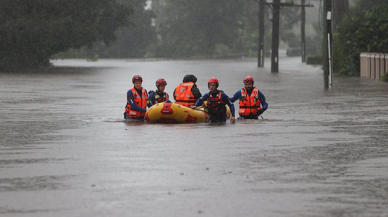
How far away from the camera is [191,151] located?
15500 millimetres

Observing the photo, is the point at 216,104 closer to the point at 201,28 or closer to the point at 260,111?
the point at 260,111

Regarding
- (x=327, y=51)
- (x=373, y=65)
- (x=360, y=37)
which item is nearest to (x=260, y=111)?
(x=327, y=51)

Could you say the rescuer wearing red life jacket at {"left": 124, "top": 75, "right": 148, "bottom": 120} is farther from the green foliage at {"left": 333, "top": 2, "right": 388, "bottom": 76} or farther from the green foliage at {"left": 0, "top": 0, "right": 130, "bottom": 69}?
the green foliage at {"left": 0, "top": 0, "right": 130, "bottom": 69}

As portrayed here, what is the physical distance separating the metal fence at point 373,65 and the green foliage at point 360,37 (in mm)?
689

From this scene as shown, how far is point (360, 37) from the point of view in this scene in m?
49.8

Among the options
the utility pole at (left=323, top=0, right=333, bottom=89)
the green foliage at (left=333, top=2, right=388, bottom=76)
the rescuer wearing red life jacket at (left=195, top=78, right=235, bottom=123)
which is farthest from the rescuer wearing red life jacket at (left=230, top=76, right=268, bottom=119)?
the green foliage at (left=333, top=2, right=388, bottom=76)

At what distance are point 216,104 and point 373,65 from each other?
2551 centimetres

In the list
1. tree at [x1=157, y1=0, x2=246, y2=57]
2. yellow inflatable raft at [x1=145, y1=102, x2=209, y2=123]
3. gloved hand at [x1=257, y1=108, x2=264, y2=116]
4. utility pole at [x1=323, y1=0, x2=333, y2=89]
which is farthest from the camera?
tree at [x1=157, y1=0, x2=246, y2=57]

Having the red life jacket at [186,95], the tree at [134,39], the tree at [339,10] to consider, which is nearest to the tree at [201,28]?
the tree at [134,39]

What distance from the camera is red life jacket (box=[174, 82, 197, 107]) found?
72.1 ft

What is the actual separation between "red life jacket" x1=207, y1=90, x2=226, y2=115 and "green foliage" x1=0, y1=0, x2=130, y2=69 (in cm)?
3865

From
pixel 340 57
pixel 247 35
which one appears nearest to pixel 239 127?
pixel 340 57

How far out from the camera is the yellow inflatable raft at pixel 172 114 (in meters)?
20.9

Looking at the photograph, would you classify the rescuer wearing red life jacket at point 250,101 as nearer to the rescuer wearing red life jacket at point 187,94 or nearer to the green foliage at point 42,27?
the rescuer wearing red life jacket at point 187,94
